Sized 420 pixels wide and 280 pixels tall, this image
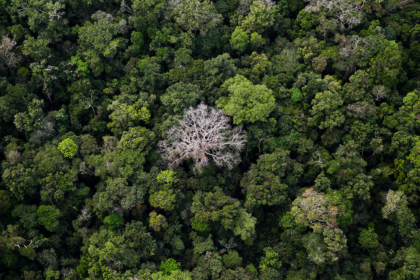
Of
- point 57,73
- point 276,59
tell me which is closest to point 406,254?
point 276,59

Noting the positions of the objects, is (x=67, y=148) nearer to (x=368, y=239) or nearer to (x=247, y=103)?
(x=247, y=103)

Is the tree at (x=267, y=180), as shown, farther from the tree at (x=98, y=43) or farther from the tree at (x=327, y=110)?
the tree at (x=98, y=43)

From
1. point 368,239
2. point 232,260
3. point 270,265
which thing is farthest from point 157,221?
point 368,239

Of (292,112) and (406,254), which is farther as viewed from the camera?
(292,112)

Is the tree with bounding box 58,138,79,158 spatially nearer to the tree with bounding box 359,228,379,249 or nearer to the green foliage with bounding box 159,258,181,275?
the green foliage with bounding box 159,258,181,275

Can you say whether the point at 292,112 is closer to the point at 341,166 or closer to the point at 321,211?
the point at 341,166

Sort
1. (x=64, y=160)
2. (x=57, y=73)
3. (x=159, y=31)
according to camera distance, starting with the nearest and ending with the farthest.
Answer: (x=64, y=160), (x=57, y=73), (x=159, y=31)
